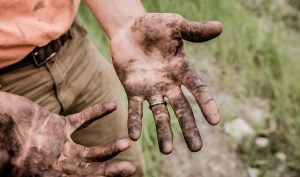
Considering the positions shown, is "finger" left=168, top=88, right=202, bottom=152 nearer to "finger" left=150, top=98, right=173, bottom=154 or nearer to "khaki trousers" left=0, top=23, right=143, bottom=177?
"finger" left=150, top=98, right=173, bottom=154

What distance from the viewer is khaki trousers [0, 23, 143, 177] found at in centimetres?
150

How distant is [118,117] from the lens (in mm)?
1755

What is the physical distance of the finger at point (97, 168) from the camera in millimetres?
1125

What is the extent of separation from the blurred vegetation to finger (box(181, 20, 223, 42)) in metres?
1.10

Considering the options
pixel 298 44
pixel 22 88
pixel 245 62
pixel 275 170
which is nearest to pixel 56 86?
pixel 22 88

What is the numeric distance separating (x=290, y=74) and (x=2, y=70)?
193cm

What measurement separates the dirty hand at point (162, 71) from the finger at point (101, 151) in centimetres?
10

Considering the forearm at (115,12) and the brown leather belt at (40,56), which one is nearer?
the brown leather belt at (40,56)

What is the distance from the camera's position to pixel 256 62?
10.1 ft

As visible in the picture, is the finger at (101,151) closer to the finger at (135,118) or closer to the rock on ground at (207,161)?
the finger at (135,118)

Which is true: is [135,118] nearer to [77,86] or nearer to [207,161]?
[77,86]

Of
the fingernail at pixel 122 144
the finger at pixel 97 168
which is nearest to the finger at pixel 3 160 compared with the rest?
the finger at pixel 97 168

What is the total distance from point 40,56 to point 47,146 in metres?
0.34

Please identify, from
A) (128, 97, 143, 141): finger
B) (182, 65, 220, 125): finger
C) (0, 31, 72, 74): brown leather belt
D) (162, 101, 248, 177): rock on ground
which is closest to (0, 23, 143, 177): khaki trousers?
(0, 31, 72, 74): brown leather belt
